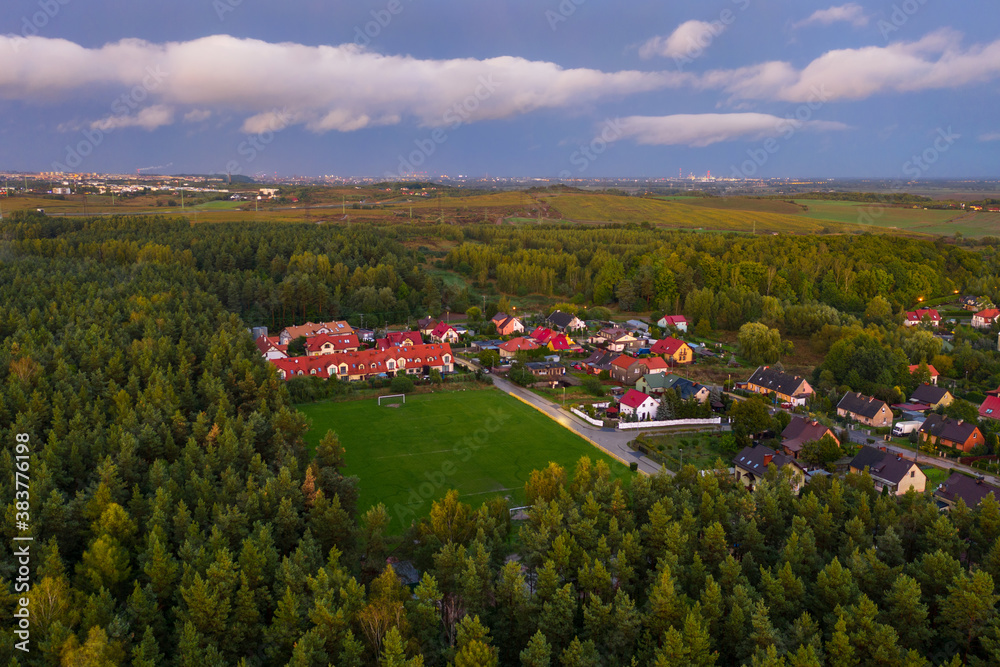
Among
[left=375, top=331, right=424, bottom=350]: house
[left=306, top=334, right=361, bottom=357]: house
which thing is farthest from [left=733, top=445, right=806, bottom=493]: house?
[left=306, top=334, right=361, bottom=357]: house

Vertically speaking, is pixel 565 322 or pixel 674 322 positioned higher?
pixel 565 322

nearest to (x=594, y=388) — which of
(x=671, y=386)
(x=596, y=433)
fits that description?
(x=671, y=386)

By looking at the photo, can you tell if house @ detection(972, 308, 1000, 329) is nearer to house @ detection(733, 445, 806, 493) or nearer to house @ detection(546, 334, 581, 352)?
house @ detection(546, 334, 581, 352)

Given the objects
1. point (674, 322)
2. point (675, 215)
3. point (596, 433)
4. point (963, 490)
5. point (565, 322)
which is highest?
point (675, 215)

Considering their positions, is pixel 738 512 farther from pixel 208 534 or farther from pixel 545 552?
pixel 208 534

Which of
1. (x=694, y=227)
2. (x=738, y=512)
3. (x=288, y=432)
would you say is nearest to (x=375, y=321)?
(x=288, y=432)

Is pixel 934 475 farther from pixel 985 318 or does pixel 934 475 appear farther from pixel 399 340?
pixel 985 318

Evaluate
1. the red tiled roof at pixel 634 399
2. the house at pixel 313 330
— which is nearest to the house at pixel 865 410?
the red tiled roof at pixel 634 399
